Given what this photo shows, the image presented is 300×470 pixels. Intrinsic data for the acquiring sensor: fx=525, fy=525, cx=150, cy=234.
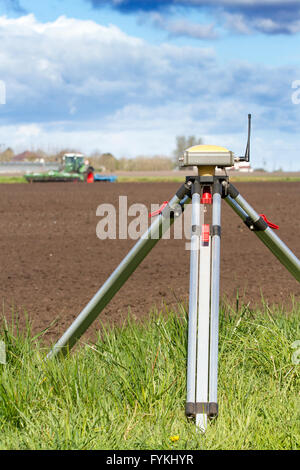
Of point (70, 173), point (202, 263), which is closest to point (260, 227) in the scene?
point (202, 263)

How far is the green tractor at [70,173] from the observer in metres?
32.0

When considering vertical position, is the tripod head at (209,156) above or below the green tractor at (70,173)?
below

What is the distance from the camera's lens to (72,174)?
33625 mm

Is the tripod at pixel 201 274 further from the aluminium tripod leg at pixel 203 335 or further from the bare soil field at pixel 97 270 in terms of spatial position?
the bare soil field at pixel 97 270

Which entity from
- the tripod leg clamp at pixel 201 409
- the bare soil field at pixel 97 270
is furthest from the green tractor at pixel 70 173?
the tripod leg clamp at pixel 201 409

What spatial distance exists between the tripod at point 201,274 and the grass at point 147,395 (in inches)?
6.0

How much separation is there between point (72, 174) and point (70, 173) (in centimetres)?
102

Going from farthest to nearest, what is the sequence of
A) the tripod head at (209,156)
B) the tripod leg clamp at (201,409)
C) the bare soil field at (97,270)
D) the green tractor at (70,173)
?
the green tractor at (70,173), the bare soil field at (97,270), the tripod head at (209,156), the tripod leg clamp at (201,409)

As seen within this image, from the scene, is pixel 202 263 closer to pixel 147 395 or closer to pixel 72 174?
pixel 147 395

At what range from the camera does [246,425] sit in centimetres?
248

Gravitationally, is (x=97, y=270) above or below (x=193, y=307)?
below
